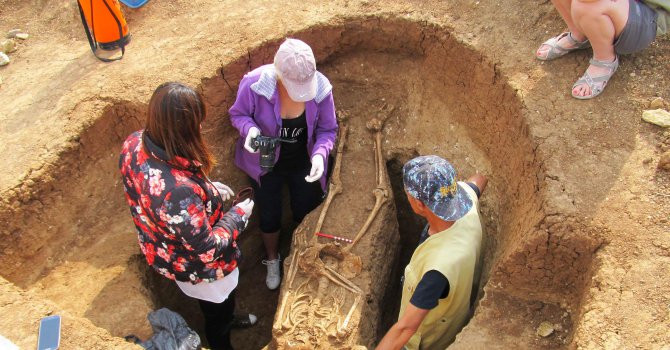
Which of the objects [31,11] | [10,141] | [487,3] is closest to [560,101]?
[487,3]

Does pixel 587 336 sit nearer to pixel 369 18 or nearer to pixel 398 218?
pixel 398 218

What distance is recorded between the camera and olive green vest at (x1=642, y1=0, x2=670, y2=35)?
381 cm

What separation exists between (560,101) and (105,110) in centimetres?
363

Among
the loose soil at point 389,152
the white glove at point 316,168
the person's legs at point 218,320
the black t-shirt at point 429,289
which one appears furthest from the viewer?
the white glove at point 316,168

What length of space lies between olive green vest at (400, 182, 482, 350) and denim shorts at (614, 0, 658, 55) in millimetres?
1554

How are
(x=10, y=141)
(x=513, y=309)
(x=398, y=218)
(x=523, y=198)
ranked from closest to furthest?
1. (x=513, y=309)
2. (x=523, y=198)
3. (x=10, y=141)
4. (x=398, y=218)


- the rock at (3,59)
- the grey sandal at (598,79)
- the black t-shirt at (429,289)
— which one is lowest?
the black t-shirt at (429,289)

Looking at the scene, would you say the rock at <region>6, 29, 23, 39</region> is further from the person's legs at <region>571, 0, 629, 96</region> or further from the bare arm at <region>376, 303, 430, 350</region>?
the person's legs at <region>571, 0, 629, 96</region>

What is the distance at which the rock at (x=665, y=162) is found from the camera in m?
3.62

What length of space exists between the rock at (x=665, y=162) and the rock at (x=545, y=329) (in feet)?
4.19

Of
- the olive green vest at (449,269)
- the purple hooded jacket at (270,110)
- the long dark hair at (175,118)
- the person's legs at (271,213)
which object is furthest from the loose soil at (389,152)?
the long dark hair at (175,118)

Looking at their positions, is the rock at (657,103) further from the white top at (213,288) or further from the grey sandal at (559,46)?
the white top at (213,288)

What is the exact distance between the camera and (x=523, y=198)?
4098 mm

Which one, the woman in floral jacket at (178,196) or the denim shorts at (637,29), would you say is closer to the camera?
the woman in floral jacket at (178,196)
